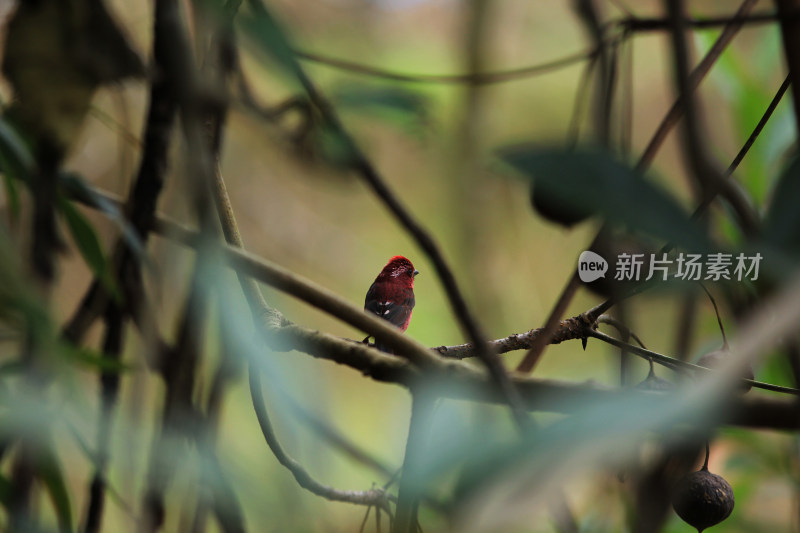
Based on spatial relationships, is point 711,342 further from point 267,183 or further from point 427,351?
point 267,183

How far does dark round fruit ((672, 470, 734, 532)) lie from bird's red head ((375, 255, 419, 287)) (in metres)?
0.62

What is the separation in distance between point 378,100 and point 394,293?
62 cm

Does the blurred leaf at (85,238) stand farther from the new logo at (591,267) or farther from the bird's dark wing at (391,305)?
the bird's dark wing at (391,305)

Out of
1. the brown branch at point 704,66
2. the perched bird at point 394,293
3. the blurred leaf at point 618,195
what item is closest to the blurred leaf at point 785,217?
the blurred leaf at point 618,195

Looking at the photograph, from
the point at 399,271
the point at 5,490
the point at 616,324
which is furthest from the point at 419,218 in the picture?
the point at 5,490

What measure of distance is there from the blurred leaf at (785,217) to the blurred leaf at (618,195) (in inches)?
0.9

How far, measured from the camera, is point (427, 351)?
33 centimetres

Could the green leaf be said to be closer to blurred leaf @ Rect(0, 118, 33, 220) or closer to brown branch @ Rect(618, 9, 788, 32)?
blurred leaf @ Rect(0, 118, 33, 220)

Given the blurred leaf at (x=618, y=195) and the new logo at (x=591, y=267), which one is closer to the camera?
the blurred leaf at (x=618, y=195)

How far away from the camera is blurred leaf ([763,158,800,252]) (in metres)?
0.22

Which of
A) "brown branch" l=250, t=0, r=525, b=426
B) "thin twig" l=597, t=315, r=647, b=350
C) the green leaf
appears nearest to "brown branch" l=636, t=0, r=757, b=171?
"thin twig" l=597, t=315, r=647, b=350

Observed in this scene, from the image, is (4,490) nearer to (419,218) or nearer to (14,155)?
(14,155)

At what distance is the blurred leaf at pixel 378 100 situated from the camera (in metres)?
0.42

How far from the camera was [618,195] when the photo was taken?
8.8 inches
